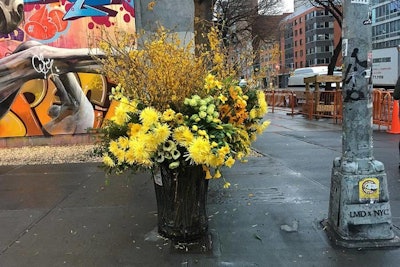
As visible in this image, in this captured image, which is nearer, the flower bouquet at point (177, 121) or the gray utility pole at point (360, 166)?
the flower bouquet at point (177, 121)

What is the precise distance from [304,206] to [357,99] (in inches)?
63.7

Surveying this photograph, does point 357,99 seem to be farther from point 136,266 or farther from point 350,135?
point 136,266

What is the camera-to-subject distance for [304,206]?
5164mm

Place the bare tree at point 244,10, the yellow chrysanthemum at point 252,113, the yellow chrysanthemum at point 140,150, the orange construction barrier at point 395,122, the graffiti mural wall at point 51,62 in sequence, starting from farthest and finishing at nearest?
the bare tree at point 244,10, the orange construction barrier at point 395,122, the graffiti mural wall at point 51,62, the yellow chrysanthemum at point 252,113, the yellow chrysanthemum at point 140,150

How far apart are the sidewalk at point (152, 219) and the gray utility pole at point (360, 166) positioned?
20 cm

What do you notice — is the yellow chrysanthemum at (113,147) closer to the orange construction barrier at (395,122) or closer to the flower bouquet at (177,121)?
the flower bouquet at (177,121)

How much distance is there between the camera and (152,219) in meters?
4.86

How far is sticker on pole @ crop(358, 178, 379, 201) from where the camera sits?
403cm

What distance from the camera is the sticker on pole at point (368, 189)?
4027mm

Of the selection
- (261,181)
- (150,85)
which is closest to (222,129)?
(150,85)

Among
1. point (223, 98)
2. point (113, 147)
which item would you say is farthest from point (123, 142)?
point (223, 98)

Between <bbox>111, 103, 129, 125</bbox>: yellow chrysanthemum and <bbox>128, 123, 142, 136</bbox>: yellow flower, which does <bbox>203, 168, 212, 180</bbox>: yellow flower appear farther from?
<bbox>111, 103, 129, 125</bbox>: yellow chrysanthemum

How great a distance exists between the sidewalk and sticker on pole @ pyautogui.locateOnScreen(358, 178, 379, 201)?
0.48m

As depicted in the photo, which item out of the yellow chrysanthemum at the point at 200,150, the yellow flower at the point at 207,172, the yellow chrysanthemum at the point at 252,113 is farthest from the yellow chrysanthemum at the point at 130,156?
the yellow chrysanthemum at the point at 252,113
